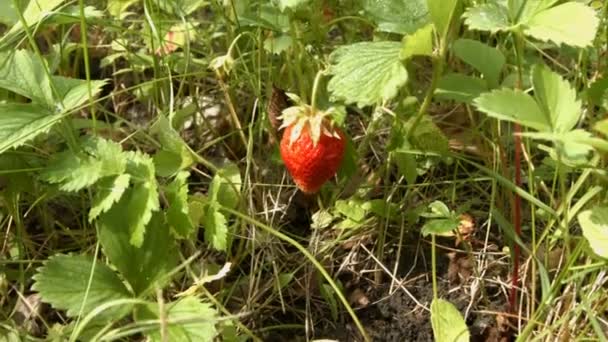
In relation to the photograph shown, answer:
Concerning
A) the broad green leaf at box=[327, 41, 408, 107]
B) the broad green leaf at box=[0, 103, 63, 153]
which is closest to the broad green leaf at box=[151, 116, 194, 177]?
the broad green leaf at box=[0, 103, 63, 153]

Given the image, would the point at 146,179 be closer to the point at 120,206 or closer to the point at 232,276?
the point at 120,206

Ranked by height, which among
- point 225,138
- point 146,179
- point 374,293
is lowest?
point 374,293

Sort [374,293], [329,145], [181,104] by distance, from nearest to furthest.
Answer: [329,145] < [374,293] < [181,104]

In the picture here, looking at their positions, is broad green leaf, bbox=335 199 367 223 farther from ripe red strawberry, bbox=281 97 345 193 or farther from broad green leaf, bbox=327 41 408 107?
broad green leaf, bbox=327 41 408 107

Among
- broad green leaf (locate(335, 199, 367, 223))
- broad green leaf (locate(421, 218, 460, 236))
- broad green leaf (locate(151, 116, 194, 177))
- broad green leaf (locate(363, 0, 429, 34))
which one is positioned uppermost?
broad green leaf (locate(363, 0, 429, 34))

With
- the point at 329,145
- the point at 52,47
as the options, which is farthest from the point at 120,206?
the point at 52,47

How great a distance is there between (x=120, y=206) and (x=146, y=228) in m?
0.05

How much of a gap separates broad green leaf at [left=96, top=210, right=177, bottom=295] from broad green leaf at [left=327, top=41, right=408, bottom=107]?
0.33 metres

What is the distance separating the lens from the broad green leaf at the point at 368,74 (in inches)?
44.0

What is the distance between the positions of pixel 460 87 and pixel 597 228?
262mm

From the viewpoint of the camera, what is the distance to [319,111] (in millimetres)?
1202

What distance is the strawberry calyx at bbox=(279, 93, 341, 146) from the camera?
1.18 metres

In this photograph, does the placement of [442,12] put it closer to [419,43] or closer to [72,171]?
[419,43]

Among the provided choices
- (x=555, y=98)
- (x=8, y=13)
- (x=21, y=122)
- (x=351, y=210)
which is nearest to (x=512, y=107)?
(x=555, y=98)
